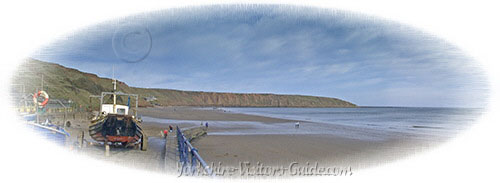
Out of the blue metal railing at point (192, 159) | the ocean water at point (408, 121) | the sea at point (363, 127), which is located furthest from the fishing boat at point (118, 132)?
the ocean water at point (408, 121)

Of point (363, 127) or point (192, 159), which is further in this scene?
point (363, 127)

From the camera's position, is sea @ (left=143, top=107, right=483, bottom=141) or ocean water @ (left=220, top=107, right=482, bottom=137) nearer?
ocean water @ (left=220, top=107, right=482, bottom=137)

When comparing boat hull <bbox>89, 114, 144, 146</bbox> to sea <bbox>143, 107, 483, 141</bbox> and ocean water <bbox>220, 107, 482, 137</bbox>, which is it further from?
ocean water <bbox>220, 107, 482, 137</bbox>

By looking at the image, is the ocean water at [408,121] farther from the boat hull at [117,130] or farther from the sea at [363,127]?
the boat hull at [117,130]

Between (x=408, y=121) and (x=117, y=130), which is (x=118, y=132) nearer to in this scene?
(x=117, y=130)

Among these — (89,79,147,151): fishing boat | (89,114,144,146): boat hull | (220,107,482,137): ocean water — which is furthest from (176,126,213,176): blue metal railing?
(89,114,144,146): boat hull

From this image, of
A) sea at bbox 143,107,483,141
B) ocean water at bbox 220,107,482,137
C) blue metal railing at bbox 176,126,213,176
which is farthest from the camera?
sea at bbox 143,107,483,141

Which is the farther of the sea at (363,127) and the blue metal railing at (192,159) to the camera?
the sea at (363,127)

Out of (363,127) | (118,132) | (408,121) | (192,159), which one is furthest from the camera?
(408,121)

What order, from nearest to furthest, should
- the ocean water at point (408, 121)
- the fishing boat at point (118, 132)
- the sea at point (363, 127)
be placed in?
the ocean water at point (408, 121), the fishing boat at point (118, 132), the sea at point (363, 127)

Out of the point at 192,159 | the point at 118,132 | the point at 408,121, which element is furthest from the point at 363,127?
the point at 192,159

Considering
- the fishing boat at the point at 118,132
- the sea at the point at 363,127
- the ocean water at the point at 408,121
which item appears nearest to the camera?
the ocean water at the point at 408,121

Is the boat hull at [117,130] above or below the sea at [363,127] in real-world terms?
above

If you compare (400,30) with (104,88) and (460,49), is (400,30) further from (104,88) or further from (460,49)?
(104,88)
